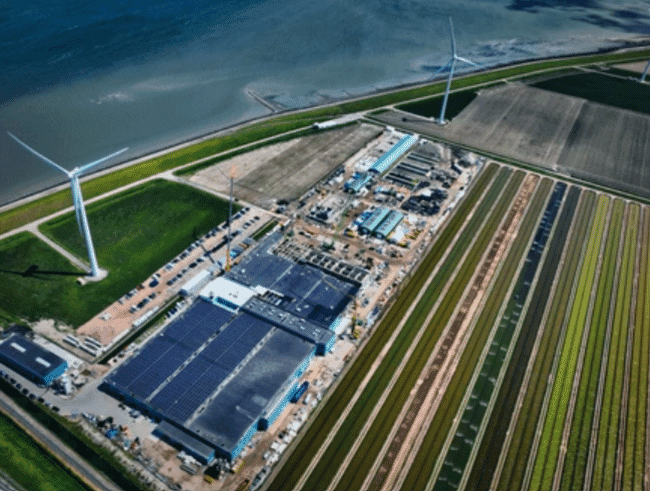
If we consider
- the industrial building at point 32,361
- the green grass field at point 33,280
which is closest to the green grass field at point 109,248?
the green grass field at point 33,280

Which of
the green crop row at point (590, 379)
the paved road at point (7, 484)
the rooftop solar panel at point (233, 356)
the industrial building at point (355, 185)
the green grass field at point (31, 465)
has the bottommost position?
the paved road at point (7, 484)

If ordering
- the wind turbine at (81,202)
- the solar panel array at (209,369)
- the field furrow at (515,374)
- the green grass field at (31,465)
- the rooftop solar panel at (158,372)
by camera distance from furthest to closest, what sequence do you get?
the wind turbine at (81,202)
the rooftop solar panel at (158,372)
the solar panel array at (209,369)
the field furrow at (515,374)
the green grass field at (31,465)

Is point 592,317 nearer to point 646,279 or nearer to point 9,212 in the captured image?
point 646,279

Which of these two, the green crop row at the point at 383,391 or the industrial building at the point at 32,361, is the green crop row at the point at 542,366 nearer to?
the green crop row at the point at 383,391

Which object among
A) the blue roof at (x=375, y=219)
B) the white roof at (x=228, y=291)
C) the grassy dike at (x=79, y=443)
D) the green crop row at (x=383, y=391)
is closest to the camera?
the grassy dike at (x=79, y=443)

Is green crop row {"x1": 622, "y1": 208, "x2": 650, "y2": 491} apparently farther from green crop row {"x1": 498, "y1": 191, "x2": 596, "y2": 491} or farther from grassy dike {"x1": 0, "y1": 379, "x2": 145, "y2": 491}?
grassy dike {"x1": 0, "y1": 379, "x2": 145, "y2": 491}

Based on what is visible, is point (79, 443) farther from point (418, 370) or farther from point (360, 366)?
point (418, 370)

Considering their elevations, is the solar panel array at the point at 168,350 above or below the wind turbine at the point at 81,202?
below
